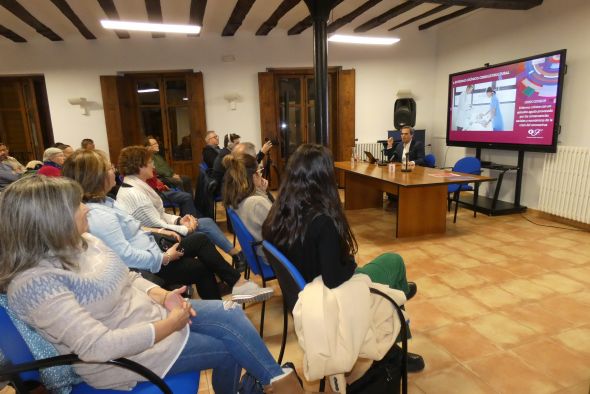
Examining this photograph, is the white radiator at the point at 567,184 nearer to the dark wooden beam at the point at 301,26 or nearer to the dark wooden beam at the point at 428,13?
the dark wooden beam at the point at 428,13

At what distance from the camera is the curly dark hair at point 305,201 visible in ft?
4.99

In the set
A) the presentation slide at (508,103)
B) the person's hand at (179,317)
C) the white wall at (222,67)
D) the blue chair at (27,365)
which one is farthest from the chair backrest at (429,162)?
the blue chair at (27,365)

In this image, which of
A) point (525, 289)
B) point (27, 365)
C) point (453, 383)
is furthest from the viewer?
point (525, 289)

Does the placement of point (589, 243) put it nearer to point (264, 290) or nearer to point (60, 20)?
point (264, 290)

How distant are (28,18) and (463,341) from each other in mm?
6363

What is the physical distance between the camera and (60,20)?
5.35 meters

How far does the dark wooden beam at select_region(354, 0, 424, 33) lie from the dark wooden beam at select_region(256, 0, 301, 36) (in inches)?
61.8

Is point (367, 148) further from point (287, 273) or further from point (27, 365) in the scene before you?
point (27, 365)

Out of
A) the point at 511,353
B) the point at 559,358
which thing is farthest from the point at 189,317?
the point at 559,358

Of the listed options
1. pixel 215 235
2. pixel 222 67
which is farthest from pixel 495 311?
pixel 222 67

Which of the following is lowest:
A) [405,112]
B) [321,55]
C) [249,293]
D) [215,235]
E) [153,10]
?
[249,293]

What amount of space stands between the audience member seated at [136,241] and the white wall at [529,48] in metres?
4.57

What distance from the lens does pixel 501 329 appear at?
235 centimetres

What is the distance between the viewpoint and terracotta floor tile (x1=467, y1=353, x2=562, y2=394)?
1.83 m
